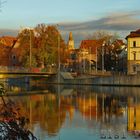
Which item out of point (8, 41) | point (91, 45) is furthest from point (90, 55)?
point (8, 41)

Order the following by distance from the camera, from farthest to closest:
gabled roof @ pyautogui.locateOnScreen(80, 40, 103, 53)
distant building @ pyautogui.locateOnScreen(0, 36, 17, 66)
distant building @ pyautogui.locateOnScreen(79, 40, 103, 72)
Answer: gabled roof @ pyautogui.locateOnScreen(80, 40, 103, 53), distant building @ pyautogui.locateOnScreen(0, 36, 17, 66), distant building @ pyautogui.locateOnScreen(79, 40, 103, 72)

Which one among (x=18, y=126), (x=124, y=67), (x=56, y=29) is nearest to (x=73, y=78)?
(x=56, y=29)

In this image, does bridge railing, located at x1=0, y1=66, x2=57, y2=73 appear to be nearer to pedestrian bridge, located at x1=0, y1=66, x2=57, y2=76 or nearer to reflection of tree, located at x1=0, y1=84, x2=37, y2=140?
pedestrian bridge, located at x1=0, y1=66, x2=57, y2=76


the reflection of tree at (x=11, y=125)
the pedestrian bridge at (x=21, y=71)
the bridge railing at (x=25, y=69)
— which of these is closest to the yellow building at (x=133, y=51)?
the bridge railing at (x=25, y=69)

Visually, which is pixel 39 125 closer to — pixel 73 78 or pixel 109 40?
Answer: pixel 73 78

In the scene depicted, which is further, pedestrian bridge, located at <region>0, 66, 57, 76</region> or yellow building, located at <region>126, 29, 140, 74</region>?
yellow building, located at <region>126, 29, 140, 74</region>

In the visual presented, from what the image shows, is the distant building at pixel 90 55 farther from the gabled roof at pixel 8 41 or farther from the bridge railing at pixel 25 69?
the gabled roof at pixel 8 41

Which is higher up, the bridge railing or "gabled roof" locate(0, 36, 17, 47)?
"gabled roof" locate(0, 36, 17, 47)

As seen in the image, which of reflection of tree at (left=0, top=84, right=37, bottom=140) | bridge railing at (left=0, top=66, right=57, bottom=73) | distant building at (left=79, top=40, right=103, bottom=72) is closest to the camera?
reflection of tree at (left=0, top=84, right=37, bottom=140)

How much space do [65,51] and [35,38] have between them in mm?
7697

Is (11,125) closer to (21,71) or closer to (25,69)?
(21,71)

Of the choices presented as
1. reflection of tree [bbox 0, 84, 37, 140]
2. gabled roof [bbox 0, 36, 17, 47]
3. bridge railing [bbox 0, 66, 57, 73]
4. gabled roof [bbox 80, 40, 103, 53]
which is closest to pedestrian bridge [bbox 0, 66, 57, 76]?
bridge railing [bbox 0, 66, 57, 73]

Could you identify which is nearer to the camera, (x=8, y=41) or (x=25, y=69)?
(x=25, y=69)

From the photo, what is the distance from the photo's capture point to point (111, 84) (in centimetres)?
8775
